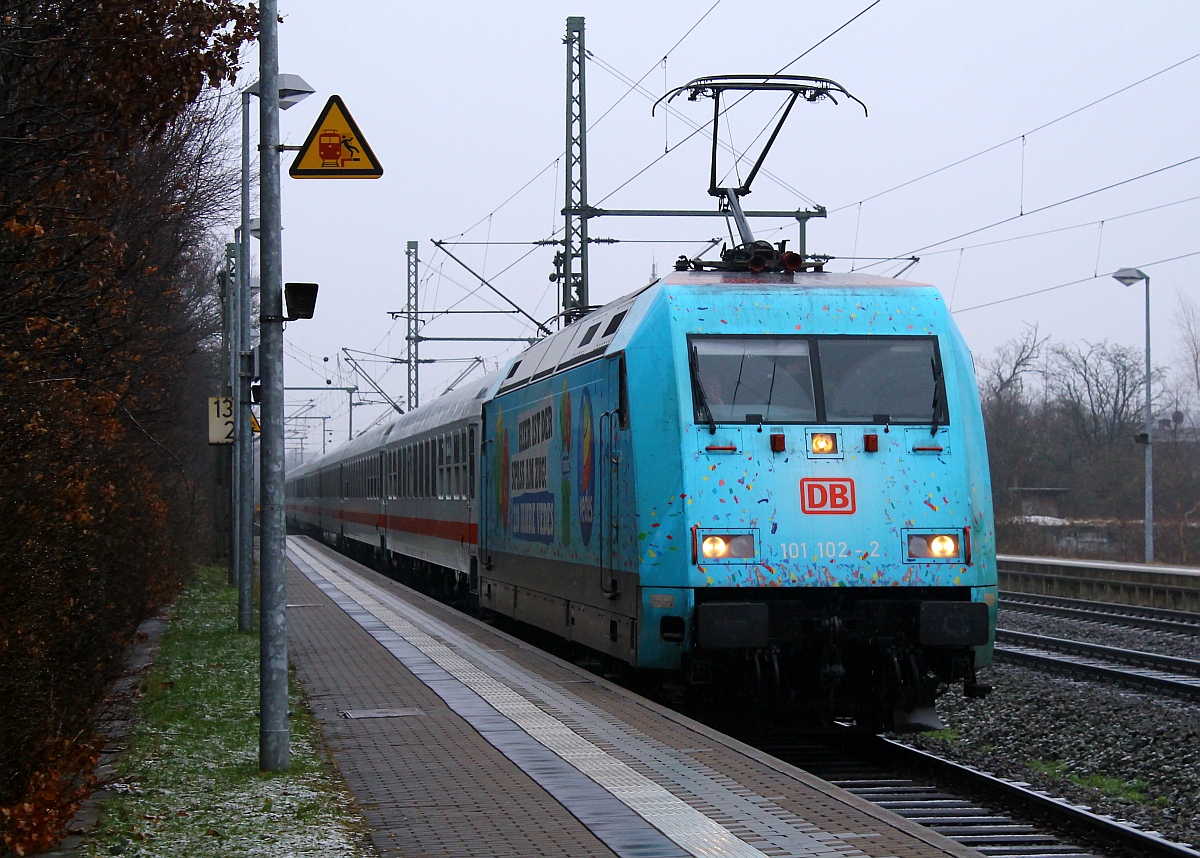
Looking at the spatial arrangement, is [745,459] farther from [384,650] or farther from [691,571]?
[384,650]

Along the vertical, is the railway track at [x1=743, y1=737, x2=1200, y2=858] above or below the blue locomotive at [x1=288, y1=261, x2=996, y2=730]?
below

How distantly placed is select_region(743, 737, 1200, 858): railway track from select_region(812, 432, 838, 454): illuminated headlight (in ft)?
7.06

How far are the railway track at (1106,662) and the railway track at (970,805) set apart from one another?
4531 millimetres

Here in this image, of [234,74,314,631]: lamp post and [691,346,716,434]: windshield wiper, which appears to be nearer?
[691,346,716,434]: windshield wiper

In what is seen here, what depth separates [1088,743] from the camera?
11.3m

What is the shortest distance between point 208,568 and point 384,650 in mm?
22871

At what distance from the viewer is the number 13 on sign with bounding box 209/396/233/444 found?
66.5 ft

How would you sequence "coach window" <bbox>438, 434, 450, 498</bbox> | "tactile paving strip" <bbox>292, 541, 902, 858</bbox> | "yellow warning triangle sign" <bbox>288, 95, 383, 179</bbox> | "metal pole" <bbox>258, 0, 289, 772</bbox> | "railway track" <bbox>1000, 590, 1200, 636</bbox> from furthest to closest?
"coach window" <bbox>438, 434, 450, 498</bbox> → "railway track" <bbox>1000, 590, 1200, 636</bbox> → "yellow warning triangle sign" <bbox>288, 95, 383, 179</bbox> → "metal pole" <bbox>258, 0, 289, 772</bbox> → "tactile paving strip" <bbox>292, 541, 902, 858</bbox>

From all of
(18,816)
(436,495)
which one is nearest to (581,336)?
(18,816)

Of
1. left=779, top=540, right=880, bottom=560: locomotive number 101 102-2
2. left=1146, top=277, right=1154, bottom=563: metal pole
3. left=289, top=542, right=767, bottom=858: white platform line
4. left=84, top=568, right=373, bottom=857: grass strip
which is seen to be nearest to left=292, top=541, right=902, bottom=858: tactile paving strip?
left=289, top=542, right=767, bottom=858: white platform line

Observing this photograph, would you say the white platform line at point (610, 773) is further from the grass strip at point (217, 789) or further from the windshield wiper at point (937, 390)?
the windshield wiper at point (937, 390)

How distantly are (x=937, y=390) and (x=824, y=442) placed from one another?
98 cm

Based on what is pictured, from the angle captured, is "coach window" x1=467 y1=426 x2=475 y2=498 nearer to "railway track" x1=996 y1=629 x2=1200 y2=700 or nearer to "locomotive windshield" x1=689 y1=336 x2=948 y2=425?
"railway track" x1=996 y1=629 x2=1200 y2=700

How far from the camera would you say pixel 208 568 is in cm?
3703
